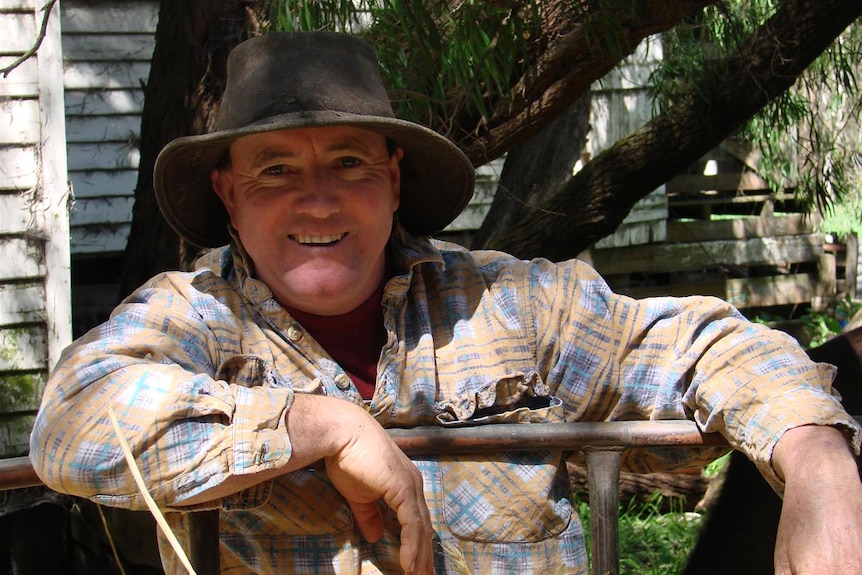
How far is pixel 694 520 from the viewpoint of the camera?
4910mm

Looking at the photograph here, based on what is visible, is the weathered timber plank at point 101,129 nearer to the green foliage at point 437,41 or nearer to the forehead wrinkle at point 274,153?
the green foliage at point 437,41

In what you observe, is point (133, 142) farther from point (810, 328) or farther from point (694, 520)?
point (810, 328)

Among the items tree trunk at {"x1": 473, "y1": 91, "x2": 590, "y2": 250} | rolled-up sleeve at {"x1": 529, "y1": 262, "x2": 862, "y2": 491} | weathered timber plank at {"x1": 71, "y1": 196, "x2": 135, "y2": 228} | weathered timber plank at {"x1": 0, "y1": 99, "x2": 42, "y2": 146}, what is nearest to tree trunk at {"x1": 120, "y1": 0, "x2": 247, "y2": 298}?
weathered timber plank at {"x1": 0, "y1": 99, "x2": 42, "y2": 146}

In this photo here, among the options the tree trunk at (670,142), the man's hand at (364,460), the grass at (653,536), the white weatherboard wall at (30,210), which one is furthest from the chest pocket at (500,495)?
the white weatherboard wall at (30,210)

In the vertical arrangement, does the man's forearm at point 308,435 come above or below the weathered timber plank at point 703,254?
above

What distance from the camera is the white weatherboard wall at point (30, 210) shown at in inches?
172

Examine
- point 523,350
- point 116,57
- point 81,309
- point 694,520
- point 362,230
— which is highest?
point 116,57

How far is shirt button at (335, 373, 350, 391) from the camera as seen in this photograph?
6.26 ft

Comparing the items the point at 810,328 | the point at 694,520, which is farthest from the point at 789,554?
the point at 810,328

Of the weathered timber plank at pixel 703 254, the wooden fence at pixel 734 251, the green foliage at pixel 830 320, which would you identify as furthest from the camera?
the green foliage at pixel 830 320

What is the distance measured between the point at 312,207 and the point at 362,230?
11cm

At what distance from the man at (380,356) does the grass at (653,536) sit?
2.40m

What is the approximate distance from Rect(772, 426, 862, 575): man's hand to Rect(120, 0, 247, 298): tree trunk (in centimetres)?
276

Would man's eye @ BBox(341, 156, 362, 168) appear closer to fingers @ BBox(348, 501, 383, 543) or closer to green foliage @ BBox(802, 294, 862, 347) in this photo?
fingers @ BBox(348, 501, 383, 543)
